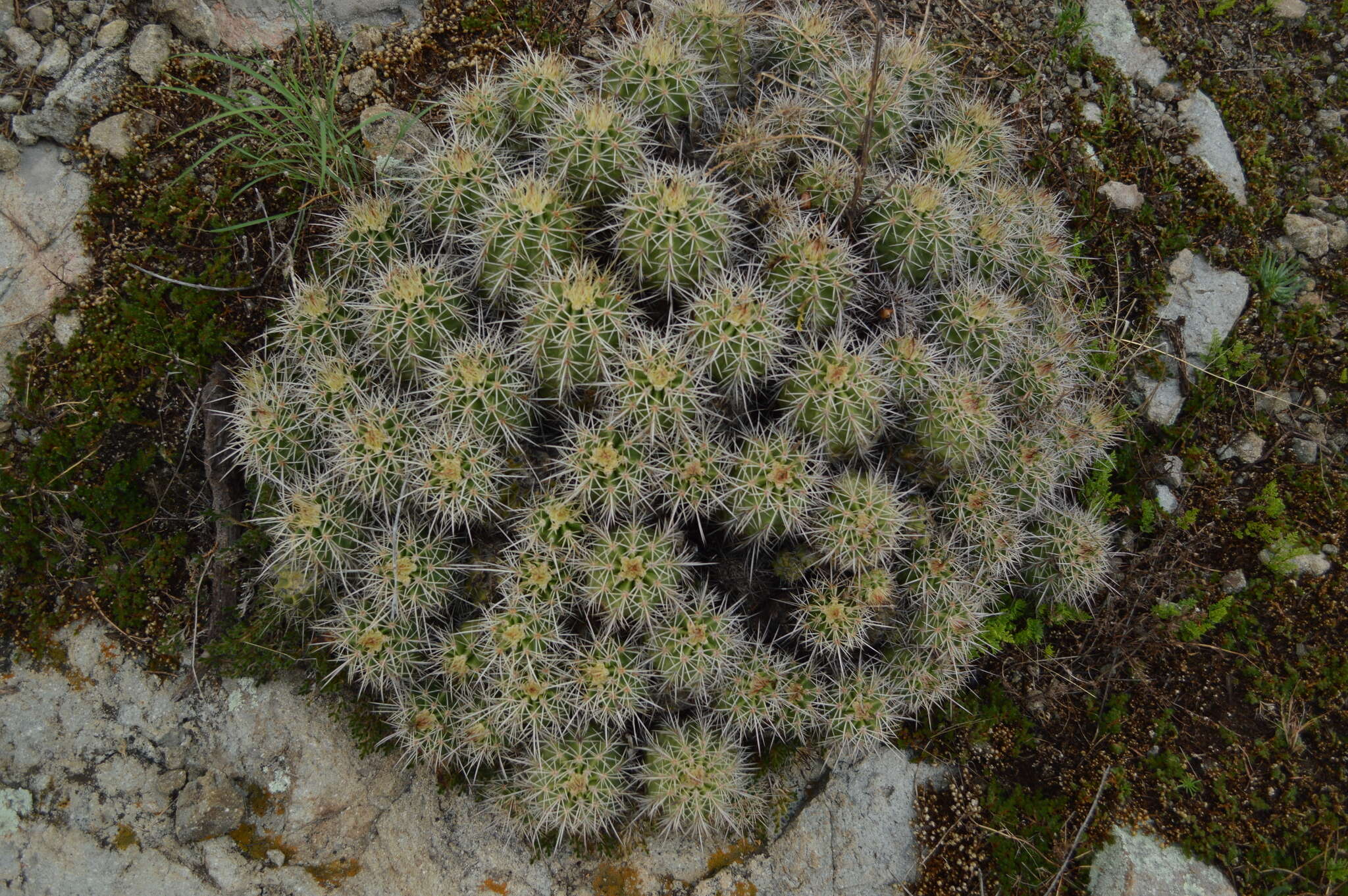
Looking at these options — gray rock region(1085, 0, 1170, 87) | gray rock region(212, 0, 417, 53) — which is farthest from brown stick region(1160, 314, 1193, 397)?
gray rock region(212, 0, 417, 53)

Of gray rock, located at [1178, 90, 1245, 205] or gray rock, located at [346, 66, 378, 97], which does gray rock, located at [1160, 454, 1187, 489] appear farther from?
gray rock, located at [346, 66, 378, 97]

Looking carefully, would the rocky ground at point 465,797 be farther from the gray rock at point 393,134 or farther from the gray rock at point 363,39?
the gray rock at point 393,134

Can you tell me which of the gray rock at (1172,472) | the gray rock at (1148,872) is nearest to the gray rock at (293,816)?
the gray rock at (1148,872)

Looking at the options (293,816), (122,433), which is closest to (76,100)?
(122,433)

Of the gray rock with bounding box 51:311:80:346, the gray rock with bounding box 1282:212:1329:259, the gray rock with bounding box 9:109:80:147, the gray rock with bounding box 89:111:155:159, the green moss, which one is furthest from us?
the gray rock with bounding box 1282:212:1329:259

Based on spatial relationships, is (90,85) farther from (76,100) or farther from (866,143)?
(866,143)
